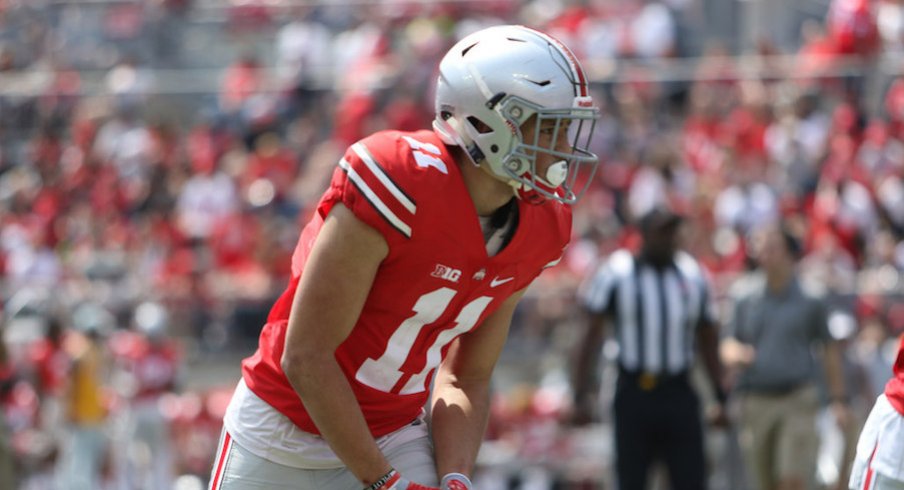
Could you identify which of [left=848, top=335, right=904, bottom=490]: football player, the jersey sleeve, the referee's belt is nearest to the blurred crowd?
the referee's belt

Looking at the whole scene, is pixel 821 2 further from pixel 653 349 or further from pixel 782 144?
pixel 653 349

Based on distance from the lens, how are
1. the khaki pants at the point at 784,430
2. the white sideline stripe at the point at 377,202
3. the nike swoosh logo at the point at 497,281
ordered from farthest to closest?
the khaki pants at the point at 784,430
the nike swoosh logo at the point at 497,281
the white sideline stripe at the point at 377,202

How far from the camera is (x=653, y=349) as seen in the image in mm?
7012

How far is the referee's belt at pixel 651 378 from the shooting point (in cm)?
704

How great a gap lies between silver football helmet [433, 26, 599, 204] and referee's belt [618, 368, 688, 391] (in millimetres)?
3943

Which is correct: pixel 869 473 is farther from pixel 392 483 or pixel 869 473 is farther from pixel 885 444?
pixel 392 483

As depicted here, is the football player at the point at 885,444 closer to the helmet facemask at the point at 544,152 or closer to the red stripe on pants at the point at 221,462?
the helmet facemask at the point at 544,152

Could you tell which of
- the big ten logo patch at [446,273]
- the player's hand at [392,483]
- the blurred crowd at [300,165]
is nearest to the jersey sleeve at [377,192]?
the big ten logo patch at [446,273]

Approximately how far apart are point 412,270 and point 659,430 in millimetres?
4180

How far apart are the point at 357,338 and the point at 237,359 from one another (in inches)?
335

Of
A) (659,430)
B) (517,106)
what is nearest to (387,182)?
(517,106)

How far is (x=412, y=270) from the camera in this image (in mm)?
3105

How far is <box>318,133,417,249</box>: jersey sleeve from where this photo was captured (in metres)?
2.98

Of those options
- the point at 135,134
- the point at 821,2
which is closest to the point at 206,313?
the point at 135,134
